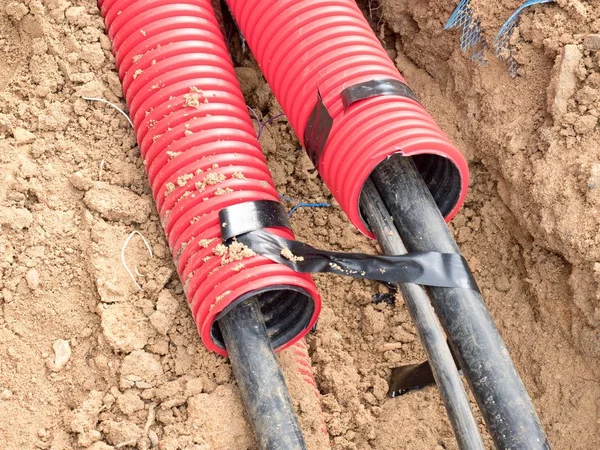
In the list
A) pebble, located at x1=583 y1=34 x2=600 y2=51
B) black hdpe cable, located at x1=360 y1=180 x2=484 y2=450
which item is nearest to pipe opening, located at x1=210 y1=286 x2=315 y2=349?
black hdpe cable, located at x1=360 y1=180 x2=484 y2=450

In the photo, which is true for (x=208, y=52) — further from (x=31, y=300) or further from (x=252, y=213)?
(x=31, y=300)

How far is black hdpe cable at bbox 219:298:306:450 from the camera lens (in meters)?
2.23

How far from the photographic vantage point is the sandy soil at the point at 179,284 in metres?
2.43

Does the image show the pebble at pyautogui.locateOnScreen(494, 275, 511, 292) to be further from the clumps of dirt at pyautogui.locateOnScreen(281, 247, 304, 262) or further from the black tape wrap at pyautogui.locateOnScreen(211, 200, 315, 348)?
the clumps of dirt at pyautogui.locateOnScreen(281, 247, 304, 262)

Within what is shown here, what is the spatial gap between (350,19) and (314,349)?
1.21 meters

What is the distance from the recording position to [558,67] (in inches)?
104

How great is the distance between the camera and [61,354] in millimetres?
2467

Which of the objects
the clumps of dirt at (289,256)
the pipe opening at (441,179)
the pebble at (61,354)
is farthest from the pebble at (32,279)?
the pipe opening at (441,179)

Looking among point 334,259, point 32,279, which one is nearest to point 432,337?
point 334,259

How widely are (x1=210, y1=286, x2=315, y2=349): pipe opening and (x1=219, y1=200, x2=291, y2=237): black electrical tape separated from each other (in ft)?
0.75

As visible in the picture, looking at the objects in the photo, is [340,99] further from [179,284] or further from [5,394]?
[5,394]

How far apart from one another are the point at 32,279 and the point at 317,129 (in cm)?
109

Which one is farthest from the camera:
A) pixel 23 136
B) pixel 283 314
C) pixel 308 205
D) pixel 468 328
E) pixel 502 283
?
pixel 308 205

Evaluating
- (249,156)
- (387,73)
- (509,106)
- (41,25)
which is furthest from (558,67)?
(41,25)
